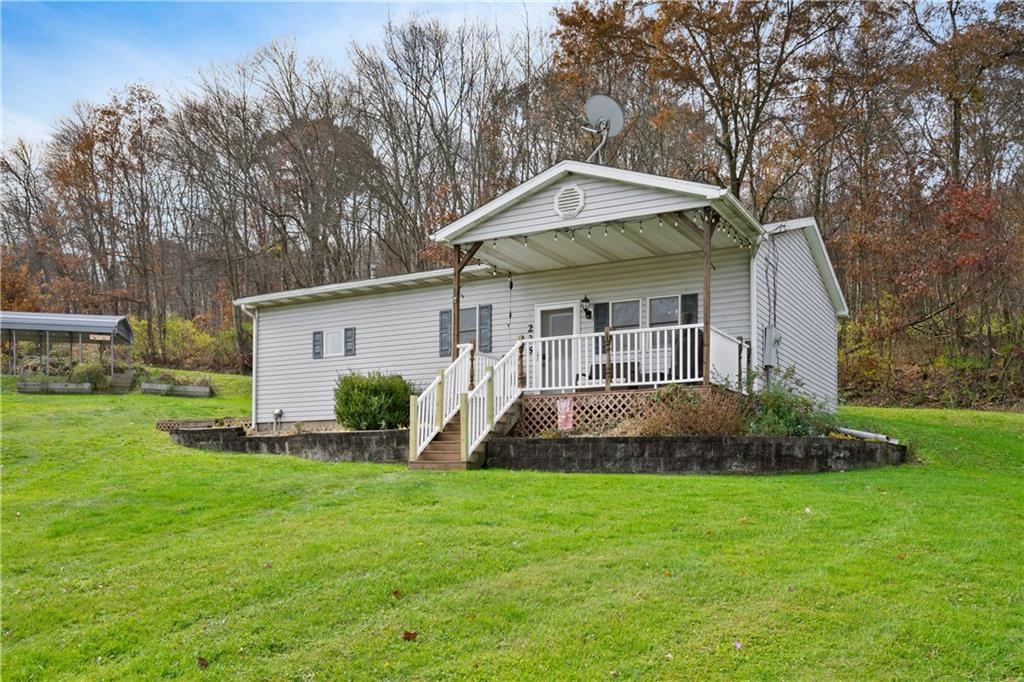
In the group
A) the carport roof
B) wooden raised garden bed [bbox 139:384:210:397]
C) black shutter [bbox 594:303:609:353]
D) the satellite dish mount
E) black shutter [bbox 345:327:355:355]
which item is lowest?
wooden raised garden bed [bbox 139:384:210:397]

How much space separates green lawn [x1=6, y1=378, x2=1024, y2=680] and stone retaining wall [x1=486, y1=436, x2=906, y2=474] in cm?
55

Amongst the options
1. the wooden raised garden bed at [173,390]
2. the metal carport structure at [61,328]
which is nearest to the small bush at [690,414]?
the wooden raised garden bed at [173,390]

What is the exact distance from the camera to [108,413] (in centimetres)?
2069

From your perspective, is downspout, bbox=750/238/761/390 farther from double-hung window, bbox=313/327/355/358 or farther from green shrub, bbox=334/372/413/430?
double-hung window, bbox=313/327/355/358

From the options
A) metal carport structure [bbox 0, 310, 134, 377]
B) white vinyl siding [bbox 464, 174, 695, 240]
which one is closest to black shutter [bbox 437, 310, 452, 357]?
white vinyl siding [bbox 464, 174, 695, 240]

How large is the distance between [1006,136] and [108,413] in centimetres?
2598

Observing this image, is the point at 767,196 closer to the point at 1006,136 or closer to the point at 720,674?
the point at 1006,136

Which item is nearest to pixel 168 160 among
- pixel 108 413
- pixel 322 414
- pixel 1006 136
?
pixel 108 413

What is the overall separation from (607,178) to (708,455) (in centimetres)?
480

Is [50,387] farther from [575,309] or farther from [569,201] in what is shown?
[569,201]

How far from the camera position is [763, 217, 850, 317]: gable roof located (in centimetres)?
1525

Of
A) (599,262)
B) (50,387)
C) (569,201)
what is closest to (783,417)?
(569,201)

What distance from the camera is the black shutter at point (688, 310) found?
49.7 ft

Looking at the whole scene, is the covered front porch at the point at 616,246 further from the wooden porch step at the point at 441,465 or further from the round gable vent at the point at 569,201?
the wooden porch step at the point at 441,465
